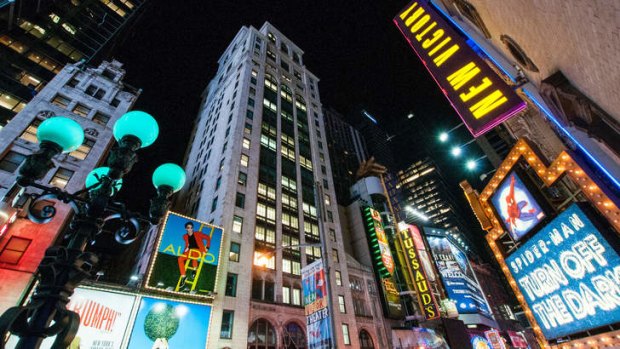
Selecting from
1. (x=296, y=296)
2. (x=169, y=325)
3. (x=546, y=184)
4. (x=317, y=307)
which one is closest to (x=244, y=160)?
(x=296, y=296)

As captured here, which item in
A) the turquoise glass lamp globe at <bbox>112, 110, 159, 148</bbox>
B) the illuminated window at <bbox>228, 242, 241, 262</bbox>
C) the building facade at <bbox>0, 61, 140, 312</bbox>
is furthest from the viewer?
the illuminated window at <bbox>228, 242, 241, 262</bbox>

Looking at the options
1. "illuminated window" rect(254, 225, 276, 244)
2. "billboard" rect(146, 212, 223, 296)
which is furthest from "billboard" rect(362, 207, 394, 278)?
"billboard" rect(146, 212, 223, 296)

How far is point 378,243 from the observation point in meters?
39.3

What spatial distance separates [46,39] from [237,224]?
126 feet

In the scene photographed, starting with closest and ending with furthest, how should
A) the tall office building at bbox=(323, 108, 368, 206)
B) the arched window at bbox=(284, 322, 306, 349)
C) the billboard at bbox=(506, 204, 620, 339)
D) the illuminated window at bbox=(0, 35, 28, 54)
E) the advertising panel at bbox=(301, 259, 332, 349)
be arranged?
the billboard at bbox=(506, 204, 620, 339), the advertising panel at bbox=(301, 259, 332, 349), the arched window at bbox=(284, 322, 306, 349), the illuminated window at bbox=(0, 35, 28, 54), the tall office building at bbox=(323, 108, 368, 206)

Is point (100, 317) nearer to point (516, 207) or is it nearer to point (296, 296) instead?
point (296, 296)

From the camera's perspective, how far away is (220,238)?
24.7 meters

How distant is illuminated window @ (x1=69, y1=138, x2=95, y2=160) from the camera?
2626cm

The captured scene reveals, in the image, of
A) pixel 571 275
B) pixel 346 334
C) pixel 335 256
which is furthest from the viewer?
pixel 335 256

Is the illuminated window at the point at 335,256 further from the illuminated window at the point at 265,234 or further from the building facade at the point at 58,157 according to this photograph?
the building facade at the point at 58,157

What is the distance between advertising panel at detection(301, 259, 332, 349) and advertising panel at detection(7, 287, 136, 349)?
41.1 feet

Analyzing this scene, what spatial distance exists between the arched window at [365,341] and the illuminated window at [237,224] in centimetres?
1870

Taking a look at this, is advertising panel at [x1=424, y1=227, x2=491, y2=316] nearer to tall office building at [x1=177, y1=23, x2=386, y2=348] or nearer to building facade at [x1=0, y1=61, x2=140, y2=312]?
tall office building at [x1=177, y1=23, x2=386, y2=348]

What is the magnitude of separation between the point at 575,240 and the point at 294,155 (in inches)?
1502
